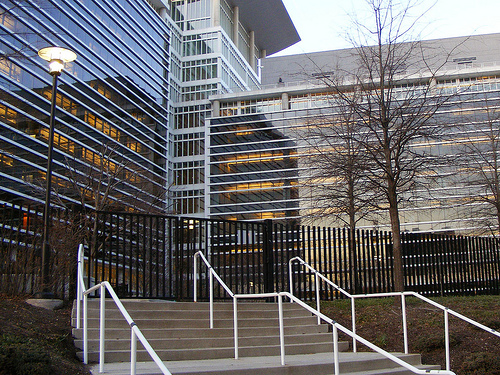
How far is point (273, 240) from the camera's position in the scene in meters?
13.7

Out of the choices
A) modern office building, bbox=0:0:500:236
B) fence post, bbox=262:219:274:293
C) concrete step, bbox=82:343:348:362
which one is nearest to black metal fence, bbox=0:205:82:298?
concrete step, bbox=82:343:348:362

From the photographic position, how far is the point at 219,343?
852 centimetres

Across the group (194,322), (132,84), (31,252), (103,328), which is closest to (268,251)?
(194,322)

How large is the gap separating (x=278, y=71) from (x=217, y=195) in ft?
132

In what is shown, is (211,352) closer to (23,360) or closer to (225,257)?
(23,360)

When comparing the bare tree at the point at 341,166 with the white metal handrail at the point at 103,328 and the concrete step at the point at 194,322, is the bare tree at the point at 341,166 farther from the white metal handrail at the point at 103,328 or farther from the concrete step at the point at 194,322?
the white metal handrail at the point at 103,328

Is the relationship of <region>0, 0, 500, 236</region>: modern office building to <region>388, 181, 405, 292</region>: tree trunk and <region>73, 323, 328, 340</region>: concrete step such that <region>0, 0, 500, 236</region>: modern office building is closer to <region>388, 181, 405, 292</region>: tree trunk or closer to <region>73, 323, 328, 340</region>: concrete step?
<region>388, 181, 405, 292</region>: tree trunk

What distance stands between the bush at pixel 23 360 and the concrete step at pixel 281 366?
0.72 meters

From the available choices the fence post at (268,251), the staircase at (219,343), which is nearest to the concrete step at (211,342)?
the staircase at (219,343)

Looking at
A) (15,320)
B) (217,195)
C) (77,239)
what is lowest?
(15,320)

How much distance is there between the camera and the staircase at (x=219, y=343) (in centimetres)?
724

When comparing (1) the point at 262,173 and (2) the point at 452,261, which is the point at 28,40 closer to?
(1) the point at 262,173

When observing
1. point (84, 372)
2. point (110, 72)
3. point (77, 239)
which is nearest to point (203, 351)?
point (84, 372)

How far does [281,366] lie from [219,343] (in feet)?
5.44
